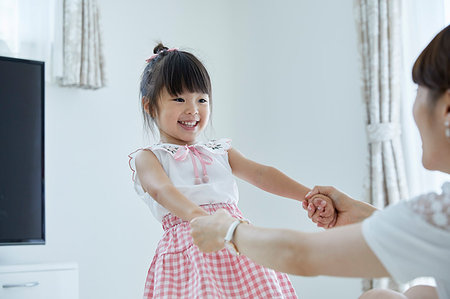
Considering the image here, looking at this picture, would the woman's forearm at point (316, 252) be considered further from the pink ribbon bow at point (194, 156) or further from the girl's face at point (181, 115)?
the girl's face at point (181, 115)

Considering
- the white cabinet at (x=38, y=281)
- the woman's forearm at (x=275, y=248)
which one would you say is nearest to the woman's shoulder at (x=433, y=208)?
the woman's forearm at (x=275, y=248)

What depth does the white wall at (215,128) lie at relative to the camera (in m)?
3.17

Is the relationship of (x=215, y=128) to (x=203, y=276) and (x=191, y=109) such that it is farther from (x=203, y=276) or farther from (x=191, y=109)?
(x=203, y=276)

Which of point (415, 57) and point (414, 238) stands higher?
point (415, 57)

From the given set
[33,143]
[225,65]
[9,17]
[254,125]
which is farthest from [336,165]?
[9,17]

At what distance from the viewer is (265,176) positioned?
5.82 feet

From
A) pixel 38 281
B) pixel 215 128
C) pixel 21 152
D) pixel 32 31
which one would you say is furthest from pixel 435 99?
pixel 215 128

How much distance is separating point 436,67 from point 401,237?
1.04 ft

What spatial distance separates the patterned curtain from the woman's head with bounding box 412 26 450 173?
178 centimetres

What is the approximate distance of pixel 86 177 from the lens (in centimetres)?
325

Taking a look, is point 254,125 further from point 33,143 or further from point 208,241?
point 208,241

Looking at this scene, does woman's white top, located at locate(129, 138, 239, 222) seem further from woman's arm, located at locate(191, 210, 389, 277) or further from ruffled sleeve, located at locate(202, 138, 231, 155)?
woman's arm, located at locate(191, 210, 389, 277)

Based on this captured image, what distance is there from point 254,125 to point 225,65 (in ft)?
1.68

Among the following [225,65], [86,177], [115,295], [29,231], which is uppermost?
[225,65]
